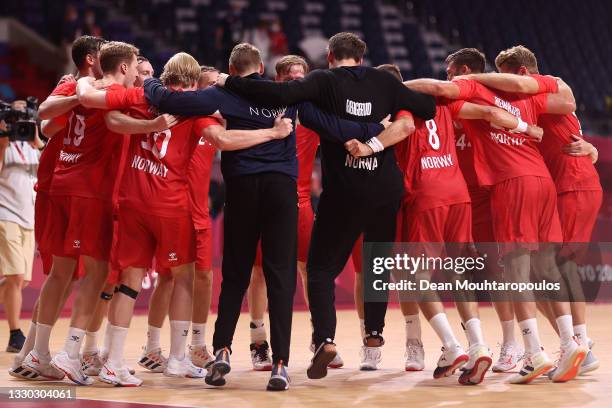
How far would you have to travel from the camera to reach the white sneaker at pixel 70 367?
22.7 ft

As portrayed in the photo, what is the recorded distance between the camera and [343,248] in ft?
22.8

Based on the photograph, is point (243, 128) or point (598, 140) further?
point (598, 140)

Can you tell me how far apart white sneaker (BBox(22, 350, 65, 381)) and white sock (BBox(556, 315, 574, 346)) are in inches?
139

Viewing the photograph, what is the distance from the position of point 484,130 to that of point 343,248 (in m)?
1.46

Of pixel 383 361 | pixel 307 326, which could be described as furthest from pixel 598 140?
pixel 383 361

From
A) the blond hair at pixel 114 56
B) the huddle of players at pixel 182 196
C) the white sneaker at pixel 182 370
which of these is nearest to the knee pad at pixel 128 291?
the huddle of players at pixel 182 196

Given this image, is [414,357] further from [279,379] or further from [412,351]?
[279,379]

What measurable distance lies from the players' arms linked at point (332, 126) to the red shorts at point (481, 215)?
1435 mm

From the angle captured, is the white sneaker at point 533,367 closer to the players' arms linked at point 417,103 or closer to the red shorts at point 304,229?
the players' arms linked at point 417,103

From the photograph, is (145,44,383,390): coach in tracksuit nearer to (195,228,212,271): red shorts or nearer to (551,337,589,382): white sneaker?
(195,228,212,271): red shorts

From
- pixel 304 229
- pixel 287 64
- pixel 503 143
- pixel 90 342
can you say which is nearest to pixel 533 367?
pixel 503 143

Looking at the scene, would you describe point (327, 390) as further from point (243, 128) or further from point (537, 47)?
point (537, 47)

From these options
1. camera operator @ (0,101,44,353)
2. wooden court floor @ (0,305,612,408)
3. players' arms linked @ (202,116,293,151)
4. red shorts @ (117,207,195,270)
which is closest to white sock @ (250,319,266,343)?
wooden court floor @ (0,305,612,408)

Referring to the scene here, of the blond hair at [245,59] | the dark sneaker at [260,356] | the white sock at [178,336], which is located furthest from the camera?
the dark sneaker at [260,356]
